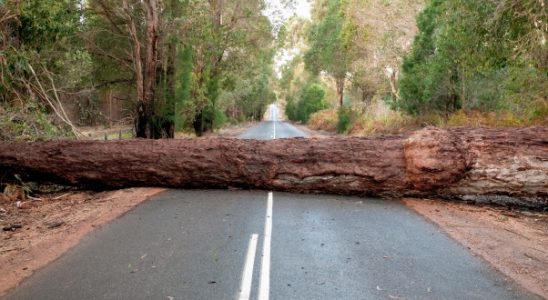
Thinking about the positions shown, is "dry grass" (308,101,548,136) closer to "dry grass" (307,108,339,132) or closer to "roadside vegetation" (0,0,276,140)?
"dry grass" (307,108,339,132)

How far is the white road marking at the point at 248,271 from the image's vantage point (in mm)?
4838

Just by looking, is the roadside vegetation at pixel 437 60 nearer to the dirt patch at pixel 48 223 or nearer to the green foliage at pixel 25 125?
the dirt patch at pixel 48 223

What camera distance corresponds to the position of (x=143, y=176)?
35.4 feet

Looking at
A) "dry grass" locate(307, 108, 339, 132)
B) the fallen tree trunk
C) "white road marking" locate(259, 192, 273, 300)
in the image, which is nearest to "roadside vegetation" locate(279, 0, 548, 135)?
"dry grass" locate(307, 108, 339, 132)

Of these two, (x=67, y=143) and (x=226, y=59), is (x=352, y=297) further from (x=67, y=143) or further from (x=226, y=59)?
(x=226, y=59)

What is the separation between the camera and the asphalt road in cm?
498

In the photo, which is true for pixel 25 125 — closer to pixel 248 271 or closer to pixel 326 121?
pixel 248 271

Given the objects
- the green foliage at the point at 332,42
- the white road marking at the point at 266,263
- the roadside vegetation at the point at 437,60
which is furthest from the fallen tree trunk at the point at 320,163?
the green foliage at the point at 332,42

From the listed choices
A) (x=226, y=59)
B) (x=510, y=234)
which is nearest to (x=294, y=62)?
(x=226, y=59)

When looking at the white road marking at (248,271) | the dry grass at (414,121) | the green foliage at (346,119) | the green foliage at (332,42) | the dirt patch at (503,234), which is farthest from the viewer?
the green foliage at (332,42)

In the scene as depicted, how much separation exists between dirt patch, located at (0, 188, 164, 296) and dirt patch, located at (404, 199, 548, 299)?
19.0 ft

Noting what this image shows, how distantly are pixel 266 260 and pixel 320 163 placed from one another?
189 inches

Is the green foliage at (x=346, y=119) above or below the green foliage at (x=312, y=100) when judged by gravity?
below

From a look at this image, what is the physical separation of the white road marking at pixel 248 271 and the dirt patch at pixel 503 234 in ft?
10.2
